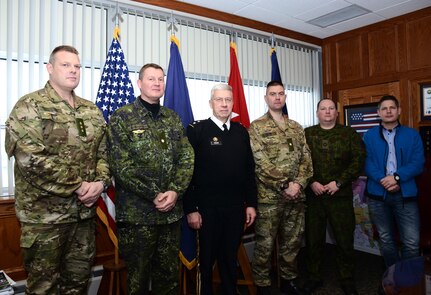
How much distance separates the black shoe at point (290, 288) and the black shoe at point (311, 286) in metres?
0.07

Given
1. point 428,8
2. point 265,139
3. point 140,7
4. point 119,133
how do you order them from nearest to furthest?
point 119,133 → point 265,139 → point 140,7 → point 428,8

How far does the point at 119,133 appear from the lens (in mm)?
1890

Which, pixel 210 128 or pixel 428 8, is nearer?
pixel 210 128

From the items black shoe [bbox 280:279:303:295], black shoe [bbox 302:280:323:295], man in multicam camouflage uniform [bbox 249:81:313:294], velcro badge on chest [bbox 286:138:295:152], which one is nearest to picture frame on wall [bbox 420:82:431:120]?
man in multicam camouflage uniform [bbox 249:81:313:294]

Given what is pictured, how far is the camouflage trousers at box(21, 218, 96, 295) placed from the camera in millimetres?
1666

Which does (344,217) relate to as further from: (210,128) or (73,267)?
(73,267)

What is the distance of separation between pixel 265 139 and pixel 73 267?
1.58 m

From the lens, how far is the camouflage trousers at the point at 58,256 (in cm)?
167

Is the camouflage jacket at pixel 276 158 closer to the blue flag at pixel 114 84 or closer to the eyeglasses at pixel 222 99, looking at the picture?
the eyeglasses at pixel 222 99

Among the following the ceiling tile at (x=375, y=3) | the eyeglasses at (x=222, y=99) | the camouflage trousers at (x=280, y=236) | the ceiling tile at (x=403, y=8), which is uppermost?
the ceiling tile at (x=403, y=8)

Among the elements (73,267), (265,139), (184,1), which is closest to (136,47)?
(184,1)

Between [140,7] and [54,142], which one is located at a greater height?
[140,7]

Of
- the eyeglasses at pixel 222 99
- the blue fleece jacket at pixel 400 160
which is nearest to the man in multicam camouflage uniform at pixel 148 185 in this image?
the eyeglasses at pixel 222 99

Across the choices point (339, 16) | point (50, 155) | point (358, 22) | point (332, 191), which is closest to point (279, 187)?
point (332, 191)
